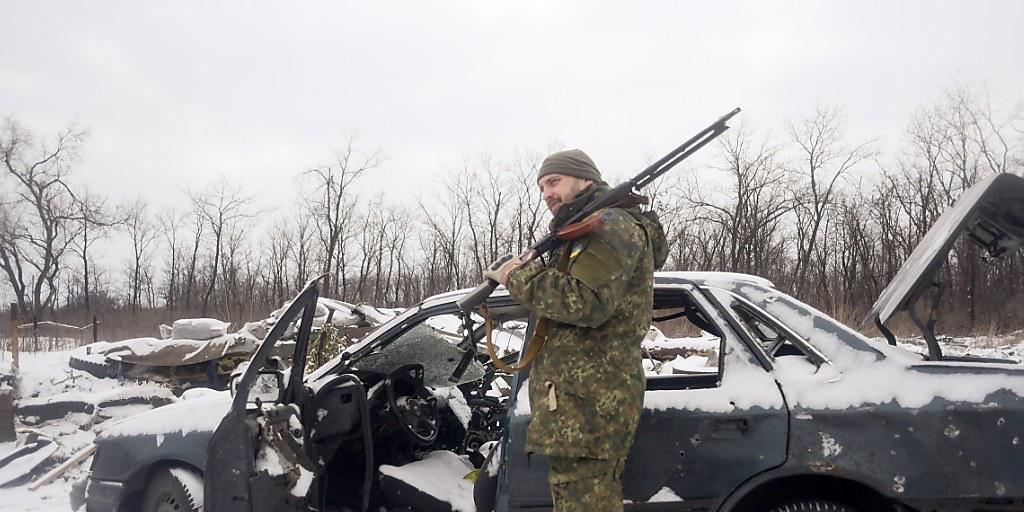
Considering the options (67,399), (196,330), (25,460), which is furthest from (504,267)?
(196,330)

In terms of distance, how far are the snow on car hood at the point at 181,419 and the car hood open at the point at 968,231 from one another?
2.99 meters

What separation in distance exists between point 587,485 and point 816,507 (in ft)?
2.94

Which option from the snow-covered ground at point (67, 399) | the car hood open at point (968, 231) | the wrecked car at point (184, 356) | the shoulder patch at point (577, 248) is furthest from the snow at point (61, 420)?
the car hood open at point (968, 231)

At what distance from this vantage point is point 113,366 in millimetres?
11289

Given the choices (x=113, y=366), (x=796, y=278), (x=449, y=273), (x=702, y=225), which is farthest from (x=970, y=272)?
(x=113, y=366)

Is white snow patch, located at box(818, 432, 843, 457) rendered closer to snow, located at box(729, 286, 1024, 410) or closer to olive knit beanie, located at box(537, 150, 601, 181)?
snow, located at box(729, 286, 1024, 410)

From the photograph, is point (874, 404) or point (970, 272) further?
point (970, 272)

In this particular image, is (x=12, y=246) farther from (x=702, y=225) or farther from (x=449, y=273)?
(x=702, y=225)

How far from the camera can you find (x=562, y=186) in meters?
2.45

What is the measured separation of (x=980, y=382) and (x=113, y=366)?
40.9 feet

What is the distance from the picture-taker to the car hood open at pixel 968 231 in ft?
8.48

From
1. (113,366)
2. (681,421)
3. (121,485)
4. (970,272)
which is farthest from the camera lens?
(970,272)

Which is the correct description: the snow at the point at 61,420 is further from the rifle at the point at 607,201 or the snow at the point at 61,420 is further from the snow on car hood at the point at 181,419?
the rifle at the point at 607,201

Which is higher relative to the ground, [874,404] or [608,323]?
[608,323]
